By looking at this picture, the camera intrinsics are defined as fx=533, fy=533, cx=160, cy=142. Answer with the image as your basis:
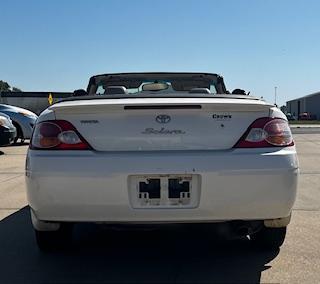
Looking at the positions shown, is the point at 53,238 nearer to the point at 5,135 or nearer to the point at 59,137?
the point at 59,137

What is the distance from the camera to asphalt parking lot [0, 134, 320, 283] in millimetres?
3811

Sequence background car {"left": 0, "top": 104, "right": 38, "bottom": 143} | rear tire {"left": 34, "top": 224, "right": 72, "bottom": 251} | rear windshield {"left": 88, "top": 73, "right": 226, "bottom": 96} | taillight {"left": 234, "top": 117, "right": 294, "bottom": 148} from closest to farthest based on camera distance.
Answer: taillight {"left": 234, "top": 117, "right": 294, "bottom": 148}
rear tire {"left": 34, "top": 224, "right": 72, "bottom": 251}
rear windshield {"left": 88, "top": 73, "right": 226, "bottom": 96}
background car {"left": 0, "top": 104, "right": 38, "bottom": 143}

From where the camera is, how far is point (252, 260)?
4.19 m

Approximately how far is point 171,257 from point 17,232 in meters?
1.70

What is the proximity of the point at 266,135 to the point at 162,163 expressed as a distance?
2.63ft

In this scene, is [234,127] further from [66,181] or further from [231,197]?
[66,181]

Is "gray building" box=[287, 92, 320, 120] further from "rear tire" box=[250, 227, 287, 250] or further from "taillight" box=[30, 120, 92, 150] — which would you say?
"taillight" box=[30, 120, 92, 150]

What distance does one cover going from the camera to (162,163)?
3.64 metres

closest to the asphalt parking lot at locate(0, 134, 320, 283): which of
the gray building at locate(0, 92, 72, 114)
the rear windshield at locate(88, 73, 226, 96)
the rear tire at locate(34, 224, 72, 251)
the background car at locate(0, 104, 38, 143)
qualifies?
the rear tire at locate(34, 224, 72, 251)

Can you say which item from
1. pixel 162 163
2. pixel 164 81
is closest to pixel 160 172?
pixel 162 163

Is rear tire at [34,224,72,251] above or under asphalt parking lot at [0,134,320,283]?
above

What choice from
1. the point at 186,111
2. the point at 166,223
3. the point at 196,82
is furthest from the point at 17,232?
the point at 196,82

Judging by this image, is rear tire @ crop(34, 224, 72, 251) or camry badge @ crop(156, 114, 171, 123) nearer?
camry badge @ crop(156, 114, 171, 123)

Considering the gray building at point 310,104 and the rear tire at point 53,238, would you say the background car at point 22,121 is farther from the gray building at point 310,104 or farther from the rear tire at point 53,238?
the gray building at point 310,104
